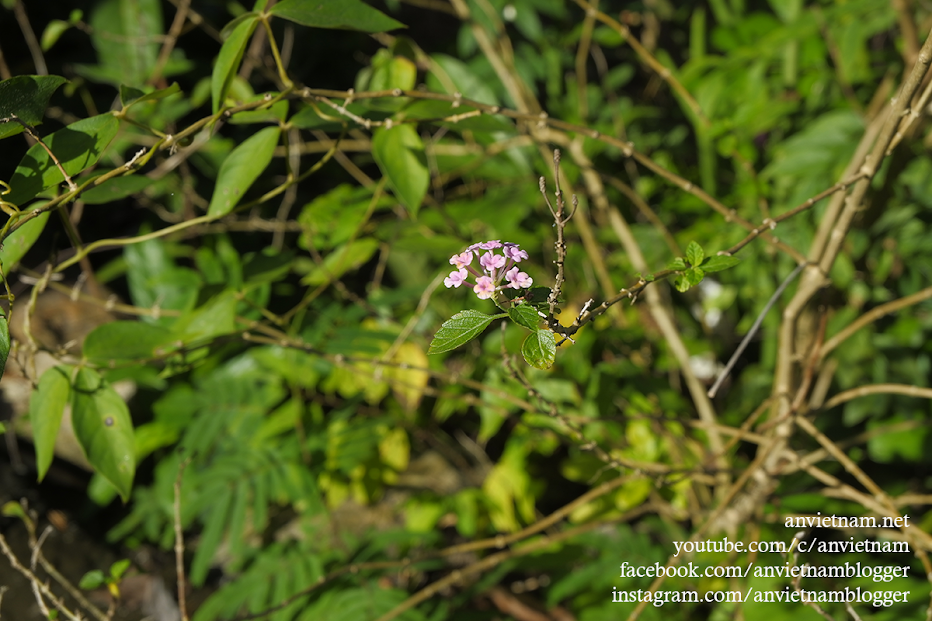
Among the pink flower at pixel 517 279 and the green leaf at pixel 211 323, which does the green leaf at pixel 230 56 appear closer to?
the green leaf at pixel 211 323

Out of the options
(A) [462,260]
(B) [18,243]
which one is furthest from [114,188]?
(A) [462,260]

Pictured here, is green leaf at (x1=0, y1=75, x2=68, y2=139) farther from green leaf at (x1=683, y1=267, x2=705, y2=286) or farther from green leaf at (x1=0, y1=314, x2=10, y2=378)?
green leaf at (x1=683, y1=267, x2=705, y2=286)

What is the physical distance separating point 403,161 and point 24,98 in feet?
1.51

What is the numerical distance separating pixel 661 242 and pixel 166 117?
129 centimetres

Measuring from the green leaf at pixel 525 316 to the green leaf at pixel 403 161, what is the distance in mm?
421

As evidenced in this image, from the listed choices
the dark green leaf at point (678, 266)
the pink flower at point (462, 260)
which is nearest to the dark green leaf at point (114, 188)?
the pink flower at point (462, 260)

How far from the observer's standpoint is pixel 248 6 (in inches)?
80.7

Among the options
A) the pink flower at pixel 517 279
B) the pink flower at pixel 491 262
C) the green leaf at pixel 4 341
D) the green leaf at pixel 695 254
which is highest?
the green leaf at pixel 695 254

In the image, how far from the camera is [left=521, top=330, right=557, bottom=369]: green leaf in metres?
0.56

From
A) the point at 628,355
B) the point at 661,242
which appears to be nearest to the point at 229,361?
the point at 628,355

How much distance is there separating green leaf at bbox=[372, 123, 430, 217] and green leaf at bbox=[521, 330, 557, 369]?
0.43 meters

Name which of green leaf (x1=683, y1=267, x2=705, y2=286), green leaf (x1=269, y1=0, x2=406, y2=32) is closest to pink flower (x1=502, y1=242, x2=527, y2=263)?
green leaf (x1=683, y1=267, x2=705, y2=286)

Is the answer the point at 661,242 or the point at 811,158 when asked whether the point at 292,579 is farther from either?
the point at 811,158

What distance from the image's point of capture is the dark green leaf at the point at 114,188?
0.88 meters
